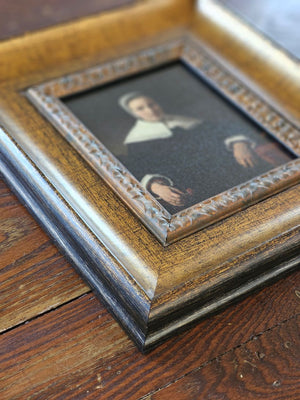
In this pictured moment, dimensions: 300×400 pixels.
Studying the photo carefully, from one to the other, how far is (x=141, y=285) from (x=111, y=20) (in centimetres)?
58

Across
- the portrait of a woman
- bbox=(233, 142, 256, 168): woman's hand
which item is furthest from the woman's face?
bbox=(233, 142, 256, 168): woman's hand

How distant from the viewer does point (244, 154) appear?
89 centimetres

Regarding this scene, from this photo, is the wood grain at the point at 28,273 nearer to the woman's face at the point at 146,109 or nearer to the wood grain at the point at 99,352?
the wood grain at the point at 99,352

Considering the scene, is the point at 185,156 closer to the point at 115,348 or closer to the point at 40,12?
the point at 115,348

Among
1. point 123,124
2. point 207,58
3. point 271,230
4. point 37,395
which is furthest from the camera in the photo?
point 207,58

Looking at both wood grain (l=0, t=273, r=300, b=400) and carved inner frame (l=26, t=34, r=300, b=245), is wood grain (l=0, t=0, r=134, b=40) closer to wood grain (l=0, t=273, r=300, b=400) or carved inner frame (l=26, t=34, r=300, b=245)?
carved inner frame (l=26, t=34, r=300, b=245)

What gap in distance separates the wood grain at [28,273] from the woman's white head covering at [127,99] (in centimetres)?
25

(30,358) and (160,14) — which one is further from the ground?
(160,14)

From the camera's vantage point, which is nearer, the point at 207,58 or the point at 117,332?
the point at 117,332

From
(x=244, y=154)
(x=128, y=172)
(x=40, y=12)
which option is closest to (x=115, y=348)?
(x=128, y=172)

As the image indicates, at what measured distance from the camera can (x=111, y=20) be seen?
→ 108cm

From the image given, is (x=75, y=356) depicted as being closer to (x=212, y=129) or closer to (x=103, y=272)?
(x=103, y=272)

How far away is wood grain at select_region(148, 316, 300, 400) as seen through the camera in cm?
69

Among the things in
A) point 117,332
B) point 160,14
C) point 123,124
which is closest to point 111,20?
point 160,14
